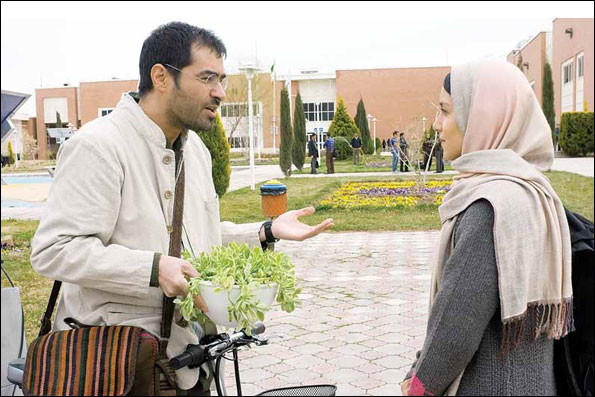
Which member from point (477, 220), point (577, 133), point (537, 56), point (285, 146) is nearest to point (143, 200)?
point (477, 220)

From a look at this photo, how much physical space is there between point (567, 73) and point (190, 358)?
3895 cm

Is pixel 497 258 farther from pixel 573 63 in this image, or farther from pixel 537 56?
pixel 537 56

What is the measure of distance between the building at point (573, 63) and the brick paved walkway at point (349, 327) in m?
25.2

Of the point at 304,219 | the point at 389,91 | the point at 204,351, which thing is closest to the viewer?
the point at 204,351

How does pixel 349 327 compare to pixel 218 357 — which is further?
pixel 349 327

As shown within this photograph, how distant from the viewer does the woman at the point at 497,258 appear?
1.82 meters

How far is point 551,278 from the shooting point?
190 cm

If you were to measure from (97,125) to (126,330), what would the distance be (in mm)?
623

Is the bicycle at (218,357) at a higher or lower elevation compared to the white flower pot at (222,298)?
lower

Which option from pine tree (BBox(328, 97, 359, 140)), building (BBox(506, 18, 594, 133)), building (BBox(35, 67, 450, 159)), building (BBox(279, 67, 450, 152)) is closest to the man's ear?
building (BBox(506, 18, 594, 133))

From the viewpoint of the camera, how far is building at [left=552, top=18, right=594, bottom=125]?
31.8 m

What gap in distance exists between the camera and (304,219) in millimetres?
13250

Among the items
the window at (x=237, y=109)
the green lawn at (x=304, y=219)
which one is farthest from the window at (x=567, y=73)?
the window at (x=237, y=109)

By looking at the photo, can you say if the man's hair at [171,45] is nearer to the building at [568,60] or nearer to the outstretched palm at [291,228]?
the outstretched palm at [291,228]
